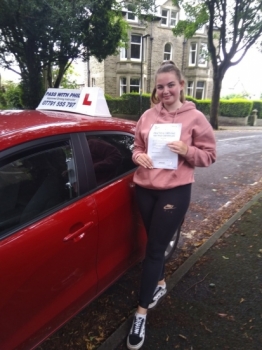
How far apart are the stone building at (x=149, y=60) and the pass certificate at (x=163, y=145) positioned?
2248 centimetres

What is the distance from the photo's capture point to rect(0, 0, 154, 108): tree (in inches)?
417

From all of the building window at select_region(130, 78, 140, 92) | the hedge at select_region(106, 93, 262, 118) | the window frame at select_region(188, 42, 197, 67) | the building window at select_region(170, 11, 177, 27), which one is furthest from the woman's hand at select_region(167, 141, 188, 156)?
the window frame at select_region(188, 42, 197, 67)

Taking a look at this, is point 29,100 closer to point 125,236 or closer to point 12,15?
point 12,15

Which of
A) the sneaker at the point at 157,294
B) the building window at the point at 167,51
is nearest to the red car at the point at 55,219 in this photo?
the sneaker at the point at 157,294

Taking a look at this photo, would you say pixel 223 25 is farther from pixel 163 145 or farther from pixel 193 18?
pixel 163 145

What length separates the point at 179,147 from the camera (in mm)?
1816

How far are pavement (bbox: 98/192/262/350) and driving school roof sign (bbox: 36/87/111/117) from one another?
1.74 metres

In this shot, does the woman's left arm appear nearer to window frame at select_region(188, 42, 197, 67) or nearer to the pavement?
the pavement

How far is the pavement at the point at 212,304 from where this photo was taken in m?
2.09

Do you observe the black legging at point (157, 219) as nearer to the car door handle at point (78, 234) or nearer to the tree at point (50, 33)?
the car door handle at point (78, 234)

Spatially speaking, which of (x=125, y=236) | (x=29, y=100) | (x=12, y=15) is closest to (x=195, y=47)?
(x=29, y=100)

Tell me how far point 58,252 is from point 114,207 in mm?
561

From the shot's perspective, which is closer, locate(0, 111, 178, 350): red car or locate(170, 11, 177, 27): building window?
locate(0, 111, 178, 350): red car

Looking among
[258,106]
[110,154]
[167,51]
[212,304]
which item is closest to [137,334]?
[212,304]
